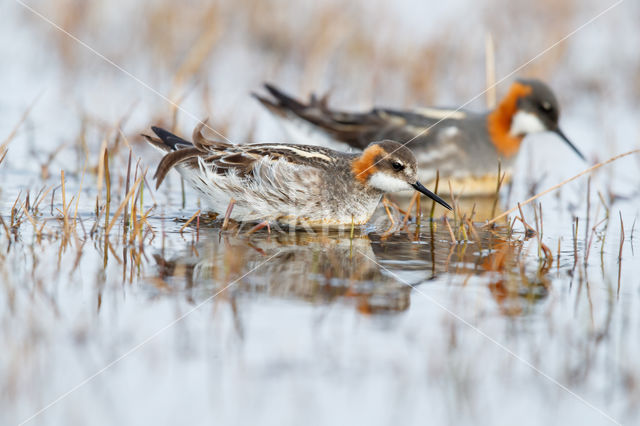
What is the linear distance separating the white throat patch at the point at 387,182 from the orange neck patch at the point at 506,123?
258 cm

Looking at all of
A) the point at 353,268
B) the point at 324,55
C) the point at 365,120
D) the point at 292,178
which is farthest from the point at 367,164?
the point at 324,55

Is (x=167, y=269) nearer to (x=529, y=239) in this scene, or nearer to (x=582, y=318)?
(x=582, y=318)

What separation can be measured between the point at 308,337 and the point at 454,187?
15.9 feet

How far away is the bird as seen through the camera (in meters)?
8.12

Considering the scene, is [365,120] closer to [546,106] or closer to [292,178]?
[546,106]

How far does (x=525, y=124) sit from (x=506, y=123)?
198 millimetres

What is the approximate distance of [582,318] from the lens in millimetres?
3873

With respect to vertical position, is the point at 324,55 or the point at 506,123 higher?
the point at 324,55

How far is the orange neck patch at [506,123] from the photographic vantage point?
8.40m

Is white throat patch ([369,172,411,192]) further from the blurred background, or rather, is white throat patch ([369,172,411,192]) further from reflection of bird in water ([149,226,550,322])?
the blurred background

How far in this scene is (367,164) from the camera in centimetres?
612

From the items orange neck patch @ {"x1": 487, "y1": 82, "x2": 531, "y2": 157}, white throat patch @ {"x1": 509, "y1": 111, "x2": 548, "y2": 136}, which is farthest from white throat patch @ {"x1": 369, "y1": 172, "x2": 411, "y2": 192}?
white throat patch @ {"x1": 509, "y1": 111, "x2": 548, "y2": 136}

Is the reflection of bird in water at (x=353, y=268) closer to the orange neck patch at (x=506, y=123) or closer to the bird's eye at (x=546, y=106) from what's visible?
the orange neck patch at (x=506, y=123)

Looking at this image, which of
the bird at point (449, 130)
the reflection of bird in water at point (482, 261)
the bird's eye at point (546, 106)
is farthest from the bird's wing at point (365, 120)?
the reflection of bird in water at point (482, 261)
